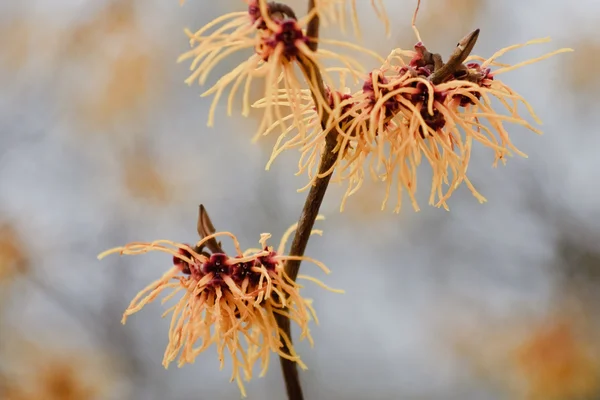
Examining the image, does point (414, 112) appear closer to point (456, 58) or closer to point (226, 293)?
point (456, 58)

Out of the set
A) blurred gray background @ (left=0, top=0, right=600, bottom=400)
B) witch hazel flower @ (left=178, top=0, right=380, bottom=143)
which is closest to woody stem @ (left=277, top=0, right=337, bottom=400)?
witch hazel flower @ (left=178, top=0, right=380, bottom=143)

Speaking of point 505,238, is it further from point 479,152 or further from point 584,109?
point 584,109

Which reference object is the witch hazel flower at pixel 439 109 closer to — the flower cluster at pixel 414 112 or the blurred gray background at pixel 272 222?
the flower cluster at pixel 414 112

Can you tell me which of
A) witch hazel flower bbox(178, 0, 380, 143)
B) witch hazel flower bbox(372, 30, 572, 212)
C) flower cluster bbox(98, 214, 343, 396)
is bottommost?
flower cluster bbox(98, 214, 343, 396)

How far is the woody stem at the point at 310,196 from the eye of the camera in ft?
1.03

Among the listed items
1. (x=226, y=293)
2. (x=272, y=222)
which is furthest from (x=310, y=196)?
(x=272, y=222)

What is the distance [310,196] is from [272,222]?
843 millimetres

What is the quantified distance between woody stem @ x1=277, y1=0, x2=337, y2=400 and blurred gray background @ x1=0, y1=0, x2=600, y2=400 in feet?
2.40

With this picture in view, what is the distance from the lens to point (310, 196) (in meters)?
0.37

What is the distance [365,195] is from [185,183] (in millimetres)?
369

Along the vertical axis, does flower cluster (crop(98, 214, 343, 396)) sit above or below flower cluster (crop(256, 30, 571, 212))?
below

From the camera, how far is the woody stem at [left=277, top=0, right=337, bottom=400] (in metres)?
0.31

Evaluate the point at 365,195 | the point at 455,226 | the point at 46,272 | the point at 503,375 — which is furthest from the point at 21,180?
the point at 503,375

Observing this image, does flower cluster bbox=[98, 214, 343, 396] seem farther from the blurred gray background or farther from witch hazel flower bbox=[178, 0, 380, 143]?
the blurred gray background
